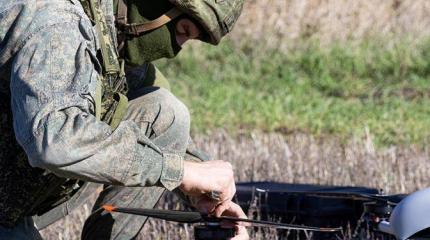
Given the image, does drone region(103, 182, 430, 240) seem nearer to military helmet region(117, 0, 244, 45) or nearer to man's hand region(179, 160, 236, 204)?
man's hand region(179, 160, 236, 204)

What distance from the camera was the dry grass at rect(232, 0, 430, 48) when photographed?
10453 mm

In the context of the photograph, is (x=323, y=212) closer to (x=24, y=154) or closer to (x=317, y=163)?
(x=24, y=154)

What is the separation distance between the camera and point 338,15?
10.8 metres

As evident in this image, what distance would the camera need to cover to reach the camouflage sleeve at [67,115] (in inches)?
135

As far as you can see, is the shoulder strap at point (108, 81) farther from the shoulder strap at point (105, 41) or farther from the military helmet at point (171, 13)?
the military helmet at point (171, 13)

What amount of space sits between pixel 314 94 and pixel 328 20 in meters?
1.72

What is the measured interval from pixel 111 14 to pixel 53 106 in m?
0.58

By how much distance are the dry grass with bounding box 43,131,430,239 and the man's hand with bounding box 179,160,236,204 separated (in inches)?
55.3

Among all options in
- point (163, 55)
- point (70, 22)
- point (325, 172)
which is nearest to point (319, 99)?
point (325, 172)

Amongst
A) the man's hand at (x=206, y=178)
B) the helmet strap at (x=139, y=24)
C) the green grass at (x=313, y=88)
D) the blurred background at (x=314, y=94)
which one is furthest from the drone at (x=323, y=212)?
the green grass at (x=313, y=88)

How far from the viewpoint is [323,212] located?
4867 millimetres

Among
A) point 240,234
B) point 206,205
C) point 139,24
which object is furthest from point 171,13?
point 240,234

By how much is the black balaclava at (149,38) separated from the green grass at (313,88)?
3.57m

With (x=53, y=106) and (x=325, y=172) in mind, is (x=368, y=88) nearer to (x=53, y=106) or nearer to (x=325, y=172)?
(x=325, y=172)
